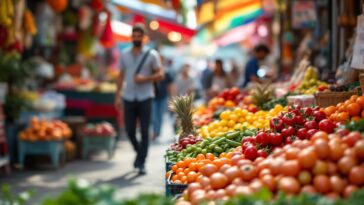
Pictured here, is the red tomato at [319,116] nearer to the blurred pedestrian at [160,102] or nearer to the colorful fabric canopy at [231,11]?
the colorful fabric canopy at [231,11]

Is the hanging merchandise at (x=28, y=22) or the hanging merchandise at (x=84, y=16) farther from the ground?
the hanging merchandise at (x=84, y=16)

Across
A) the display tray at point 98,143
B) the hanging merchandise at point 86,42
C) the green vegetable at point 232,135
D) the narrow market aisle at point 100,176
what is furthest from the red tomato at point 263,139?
the hanging merchandise at point 86,42

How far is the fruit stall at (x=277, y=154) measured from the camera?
132 inches

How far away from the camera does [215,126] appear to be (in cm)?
716

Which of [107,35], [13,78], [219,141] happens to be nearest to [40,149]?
[13,78]

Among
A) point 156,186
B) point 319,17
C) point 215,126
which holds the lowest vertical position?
point 156,186

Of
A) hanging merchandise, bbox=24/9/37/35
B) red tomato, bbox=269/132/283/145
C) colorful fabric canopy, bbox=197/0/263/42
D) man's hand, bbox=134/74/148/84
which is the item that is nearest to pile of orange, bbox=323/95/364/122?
red tomato, bbox=269/132/283/145

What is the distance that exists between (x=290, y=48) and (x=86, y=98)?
21.1ft

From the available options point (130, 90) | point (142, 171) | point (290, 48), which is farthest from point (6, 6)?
point (290, 48)

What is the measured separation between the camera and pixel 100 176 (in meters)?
9.75

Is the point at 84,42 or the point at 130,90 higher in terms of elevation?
the point at 84,42

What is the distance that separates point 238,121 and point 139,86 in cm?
276

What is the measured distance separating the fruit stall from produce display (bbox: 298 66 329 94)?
0.11 metres

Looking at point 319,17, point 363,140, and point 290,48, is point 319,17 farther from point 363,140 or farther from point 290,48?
point 363,140
